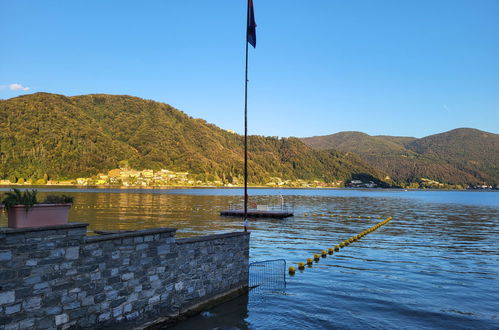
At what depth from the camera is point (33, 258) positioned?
320 inches

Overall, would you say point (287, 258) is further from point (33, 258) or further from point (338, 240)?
point (33, 258)

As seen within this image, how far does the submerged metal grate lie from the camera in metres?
17.6

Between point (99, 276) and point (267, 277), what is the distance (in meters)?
10.9

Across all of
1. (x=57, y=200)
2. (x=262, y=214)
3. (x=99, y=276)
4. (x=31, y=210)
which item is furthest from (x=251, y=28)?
(x=262, y=214)

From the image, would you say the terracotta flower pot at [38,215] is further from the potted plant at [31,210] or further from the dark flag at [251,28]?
the dark flag at [251,28]

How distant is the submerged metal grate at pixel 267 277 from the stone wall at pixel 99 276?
384cm

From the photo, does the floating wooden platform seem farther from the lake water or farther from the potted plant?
the potted plant

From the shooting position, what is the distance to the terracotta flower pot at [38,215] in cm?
807

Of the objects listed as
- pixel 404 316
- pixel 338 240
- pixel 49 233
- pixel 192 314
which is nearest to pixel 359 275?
pixel 404 316

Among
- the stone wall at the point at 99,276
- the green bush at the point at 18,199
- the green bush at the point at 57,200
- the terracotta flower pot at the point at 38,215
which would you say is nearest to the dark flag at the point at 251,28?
the stone wall at the point at 99,276

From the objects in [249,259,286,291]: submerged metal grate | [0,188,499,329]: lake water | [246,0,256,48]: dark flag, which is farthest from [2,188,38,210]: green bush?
[246,0,256,48]: dark flag

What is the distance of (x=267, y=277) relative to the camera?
19.2m

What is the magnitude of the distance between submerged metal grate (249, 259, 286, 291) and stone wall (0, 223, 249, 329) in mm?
3839

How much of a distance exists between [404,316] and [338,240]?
20.2 m
